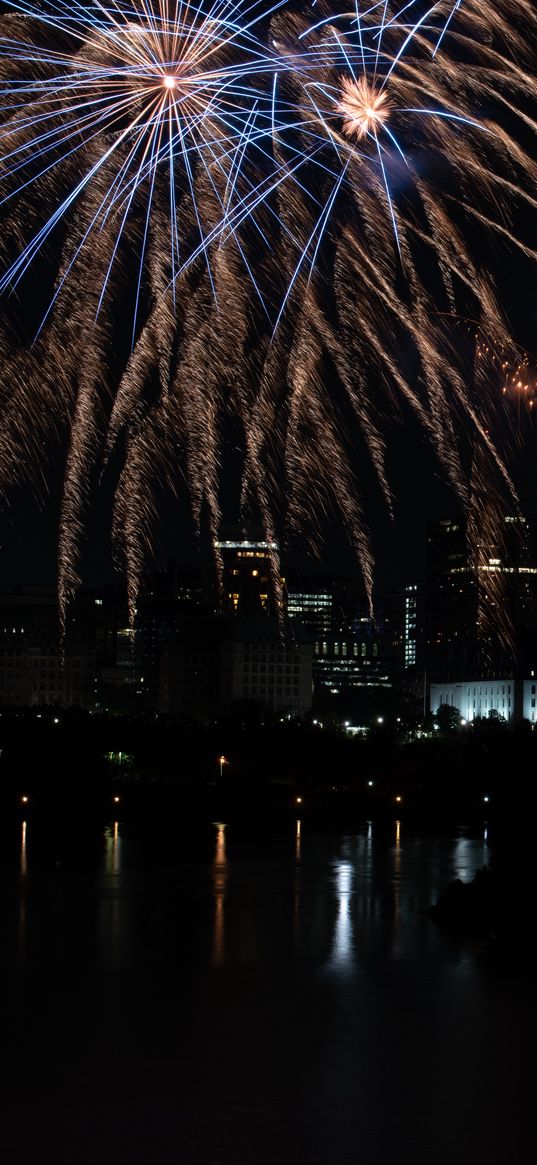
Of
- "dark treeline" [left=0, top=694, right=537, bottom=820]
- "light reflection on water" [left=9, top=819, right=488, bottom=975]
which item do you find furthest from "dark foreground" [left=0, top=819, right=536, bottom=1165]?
"dark treeline" [left=0, top=694, right=537, bottom=820]

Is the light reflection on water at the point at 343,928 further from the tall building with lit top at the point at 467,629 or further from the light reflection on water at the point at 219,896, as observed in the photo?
the tall building with lit top at the point at 467,629

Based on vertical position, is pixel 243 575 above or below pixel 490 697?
above

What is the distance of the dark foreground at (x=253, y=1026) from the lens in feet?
34.4

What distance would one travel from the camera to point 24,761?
155 feet

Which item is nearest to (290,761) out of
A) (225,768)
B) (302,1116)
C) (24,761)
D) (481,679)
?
(225,768)

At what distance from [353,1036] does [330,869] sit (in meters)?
15.6

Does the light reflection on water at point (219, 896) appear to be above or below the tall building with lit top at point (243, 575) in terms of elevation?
below

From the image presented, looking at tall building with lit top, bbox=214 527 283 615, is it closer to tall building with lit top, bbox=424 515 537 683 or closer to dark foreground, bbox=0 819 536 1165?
tall building with lit top, bbox=424 515 537 683

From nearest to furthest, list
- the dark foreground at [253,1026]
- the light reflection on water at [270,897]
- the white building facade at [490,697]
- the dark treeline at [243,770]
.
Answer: the dark foreground at [253,1026] → the light reflection on water at [270,897] → the dark treeline at [243,770] → the white building facade at [490,697]

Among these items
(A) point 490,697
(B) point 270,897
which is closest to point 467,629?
(A) point 490,697

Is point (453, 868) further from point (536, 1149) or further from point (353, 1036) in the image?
point (536, 1149)

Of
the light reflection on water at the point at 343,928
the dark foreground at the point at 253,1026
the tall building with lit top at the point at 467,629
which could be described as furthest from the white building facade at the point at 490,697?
the dark foreground at the point at 253,1026

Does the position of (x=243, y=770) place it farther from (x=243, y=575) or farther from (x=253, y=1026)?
(x=253, y=1026)

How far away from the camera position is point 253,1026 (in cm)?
1434
